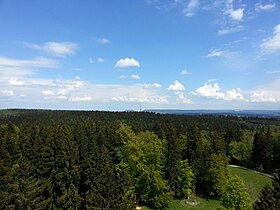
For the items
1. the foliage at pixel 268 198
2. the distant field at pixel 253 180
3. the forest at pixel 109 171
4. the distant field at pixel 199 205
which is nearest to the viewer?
the foliage at pixel 268 198

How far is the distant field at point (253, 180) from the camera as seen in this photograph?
53338 millimetres

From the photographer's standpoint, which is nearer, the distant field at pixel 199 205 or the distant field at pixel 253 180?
the distant field at pixel 199 205

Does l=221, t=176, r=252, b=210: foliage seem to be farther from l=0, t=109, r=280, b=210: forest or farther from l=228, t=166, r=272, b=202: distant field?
l=228, t=166, r=272, b=202: distant field

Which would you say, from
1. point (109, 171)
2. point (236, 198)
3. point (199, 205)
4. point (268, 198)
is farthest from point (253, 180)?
point (109, 171)

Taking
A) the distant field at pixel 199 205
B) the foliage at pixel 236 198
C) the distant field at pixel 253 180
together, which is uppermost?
the foliage at pixel 236 198

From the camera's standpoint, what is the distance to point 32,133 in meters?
49.9

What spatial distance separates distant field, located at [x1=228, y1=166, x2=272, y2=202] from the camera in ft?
175

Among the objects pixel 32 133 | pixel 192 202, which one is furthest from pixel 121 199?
pixel 32 133

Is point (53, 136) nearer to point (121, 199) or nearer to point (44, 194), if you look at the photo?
point (44, 194)

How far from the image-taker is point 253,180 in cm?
6066

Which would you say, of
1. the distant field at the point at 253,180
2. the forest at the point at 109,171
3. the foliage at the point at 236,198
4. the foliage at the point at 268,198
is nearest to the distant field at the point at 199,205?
the forest at the point at 109,171

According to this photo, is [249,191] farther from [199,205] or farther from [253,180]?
[199,205]

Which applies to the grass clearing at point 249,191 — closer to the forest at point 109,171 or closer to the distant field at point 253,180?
the distant field at point 253,180

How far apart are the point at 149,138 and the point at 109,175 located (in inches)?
971
